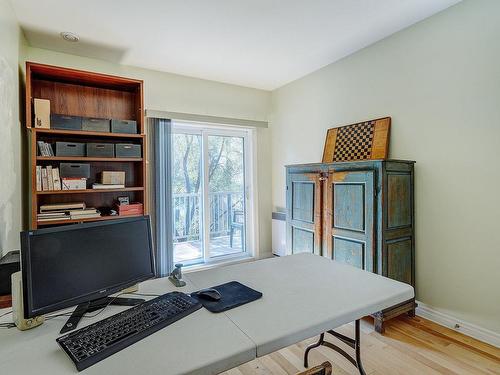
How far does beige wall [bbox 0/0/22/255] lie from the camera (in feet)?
6.23

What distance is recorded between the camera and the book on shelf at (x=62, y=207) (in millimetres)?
2584

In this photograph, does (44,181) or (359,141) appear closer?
(44,181)

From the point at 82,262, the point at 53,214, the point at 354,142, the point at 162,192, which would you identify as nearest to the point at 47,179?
the point at 53,214

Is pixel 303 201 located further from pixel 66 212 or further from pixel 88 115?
pixel 88 115

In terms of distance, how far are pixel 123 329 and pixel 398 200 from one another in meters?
2.27

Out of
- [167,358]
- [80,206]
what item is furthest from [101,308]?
[80,206]

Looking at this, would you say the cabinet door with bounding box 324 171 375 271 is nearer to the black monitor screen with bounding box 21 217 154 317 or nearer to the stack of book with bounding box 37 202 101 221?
the black monitor screen with bounding box 21 217 154 317

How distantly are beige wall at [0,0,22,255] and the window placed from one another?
5.37ft

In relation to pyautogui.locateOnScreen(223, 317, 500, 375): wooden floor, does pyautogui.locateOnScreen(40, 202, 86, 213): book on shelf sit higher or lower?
higher

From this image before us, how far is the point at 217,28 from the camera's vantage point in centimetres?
252

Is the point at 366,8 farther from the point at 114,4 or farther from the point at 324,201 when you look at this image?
the point at 114,4

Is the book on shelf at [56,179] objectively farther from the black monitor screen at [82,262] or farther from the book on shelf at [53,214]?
the black monitor screen at [82,262]

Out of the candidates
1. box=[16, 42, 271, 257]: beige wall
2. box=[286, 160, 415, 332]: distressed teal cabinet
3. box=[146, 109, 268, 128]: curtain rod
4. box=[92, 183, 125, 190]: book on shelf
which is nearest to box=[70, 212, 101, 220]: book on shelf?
box=[92, 183, 125, 190]: book on shelf

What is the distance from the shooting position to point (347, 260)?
2568 millimetres
